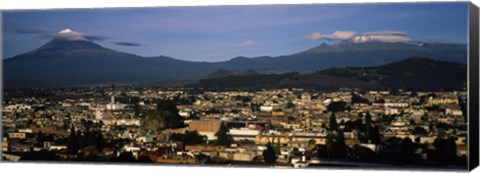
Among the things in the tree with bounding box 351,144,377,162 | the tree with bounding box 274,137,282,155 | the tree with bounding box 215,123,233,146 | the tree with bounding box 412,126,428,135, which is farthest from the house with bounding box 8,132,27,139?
the tree with bounding box 412,126,428,135

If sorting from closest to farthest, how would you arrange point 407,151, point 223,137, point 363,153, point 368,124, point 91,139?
point 407,151, point 363,153, point 368,124, point 223,137, point 91,139

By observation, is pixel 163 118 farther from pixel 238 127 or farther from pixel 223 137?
pixel 238 127

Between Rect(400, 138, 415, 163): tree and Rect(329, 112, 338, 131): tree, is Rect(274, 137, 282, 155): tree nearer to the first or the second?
Rect(329, 112, 338, 131): tree

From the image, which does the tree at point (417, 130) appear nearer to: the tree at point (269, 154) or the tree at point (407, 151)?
the tree at point (407, 151)

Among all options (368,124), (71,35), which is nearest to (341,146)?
(368,124)

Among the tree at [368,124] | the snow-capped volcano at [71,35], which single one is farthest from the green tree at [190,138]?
the tree at [368,124]

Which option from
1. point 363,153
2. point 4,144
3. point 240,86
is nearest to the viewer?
point 363,153

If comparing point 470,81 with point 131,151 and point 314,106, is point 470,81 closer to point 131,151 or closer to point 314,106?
point 314,106
